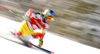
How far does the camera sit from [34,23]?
1088mm

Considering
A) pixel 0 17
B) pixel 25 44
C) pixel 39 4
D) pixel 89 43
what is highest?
pixel 39 4

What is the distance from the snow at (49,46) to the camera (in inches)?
51.4

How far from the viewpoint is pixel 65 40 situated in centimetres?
145

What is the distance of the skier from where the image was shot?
3.40 ft

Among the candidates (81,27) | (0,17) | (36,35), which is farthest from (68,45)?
(0,17)

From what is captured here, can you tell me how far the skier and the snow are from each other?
6.3 inches

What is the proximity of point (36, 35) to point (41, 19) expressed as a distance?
0.90 ft

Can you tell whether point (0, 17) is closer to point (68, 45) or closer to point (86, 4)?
point (68, 45)

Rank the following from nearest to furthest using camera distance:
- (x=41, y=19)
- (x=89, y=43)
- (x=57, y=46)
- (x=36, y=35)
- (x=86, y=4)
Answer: (x=41, y=19)
(x=36, y=35)
(x=57, y=46)
(x=89, y=43)
(x=86, y=4)

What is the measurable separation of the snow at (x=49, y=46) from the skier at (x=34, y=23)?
161 mm

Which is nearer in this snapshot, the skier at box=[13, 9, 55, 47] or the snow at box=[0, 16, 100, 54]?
the skier at box=[13, 9, 55, 47]

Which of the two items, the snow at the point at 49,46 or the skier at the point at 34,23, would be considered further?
the snow at the point at 49,46

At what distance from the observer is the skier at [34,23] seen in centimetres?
104

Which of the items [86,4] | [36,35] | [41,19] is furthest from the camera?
[86,4]
